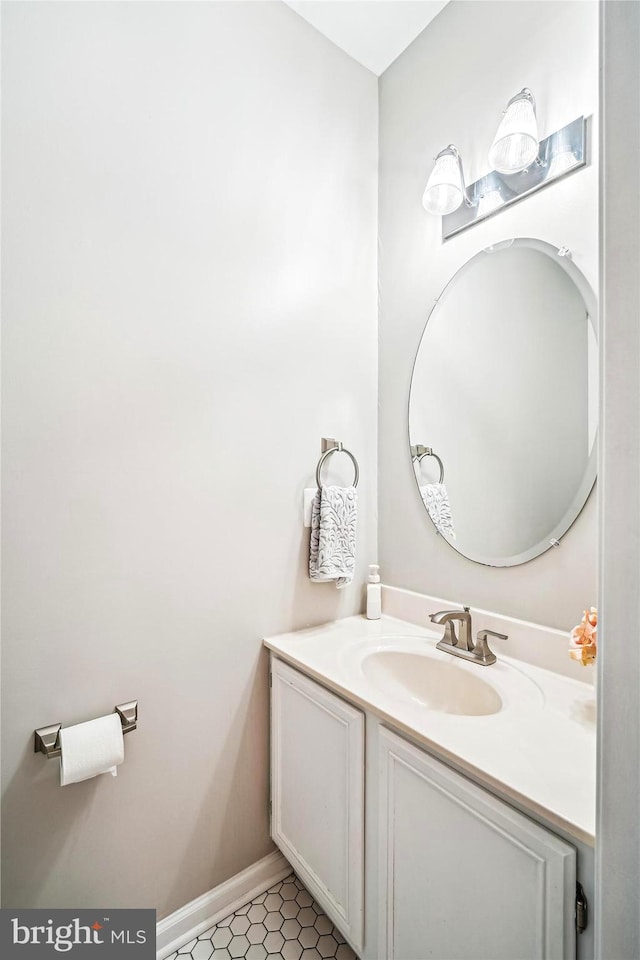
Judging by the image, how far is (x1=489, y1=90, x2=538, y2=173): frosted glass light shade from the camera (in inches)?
44.5

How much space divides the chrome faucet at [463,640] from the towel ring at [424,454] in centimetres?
42

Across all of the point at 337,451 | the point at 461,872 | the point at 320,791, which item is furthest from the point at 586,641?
the point at 337,451

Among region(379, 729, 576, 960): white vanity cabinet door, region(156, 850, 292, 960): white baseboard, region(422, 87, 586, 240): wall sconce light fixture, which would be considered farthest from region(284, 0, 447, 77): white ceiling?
region(156, 850, 292, 960): white baseboard

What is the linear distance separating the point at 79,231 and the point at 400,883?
5.31 ft

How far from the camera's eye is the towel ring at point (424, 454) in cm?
145

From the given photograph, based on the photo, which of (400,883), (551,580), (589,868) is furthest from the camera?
(551,580)

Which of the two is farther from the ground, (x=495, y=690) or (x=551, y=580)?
(x=551, y=580)

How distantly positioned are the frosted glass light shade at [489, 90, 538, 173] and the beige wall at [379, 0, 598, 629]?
0.19 feet

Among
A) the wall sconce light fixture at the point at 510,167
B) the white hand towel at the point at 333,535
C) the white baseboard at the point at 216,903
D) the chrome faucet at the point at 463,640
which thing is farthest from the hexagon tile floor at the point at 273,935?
the wall sconce light fixture at the point at 510,167

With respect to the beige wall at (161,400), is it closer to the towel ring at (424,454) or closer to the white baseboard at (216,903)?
the white baseboard at (216,903)

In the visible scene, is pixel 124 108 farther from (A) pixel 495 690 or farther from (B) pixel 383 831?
(B) pixel 383 831

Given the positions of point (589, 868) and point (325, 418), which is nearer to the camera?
point (589, 868)

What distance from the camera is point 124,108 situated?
1.13 m

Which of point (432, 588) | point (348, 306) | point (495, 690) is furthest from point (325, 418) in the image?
point (495, 690)
